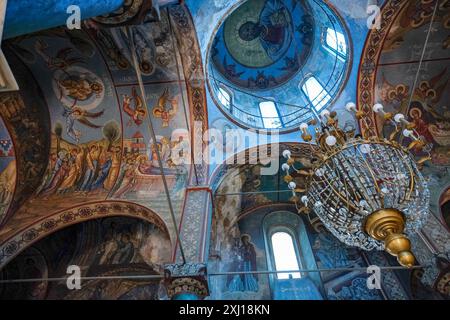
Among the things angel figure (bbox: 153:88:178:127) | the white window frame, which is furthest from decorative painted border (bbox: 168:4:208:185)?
the white window frame

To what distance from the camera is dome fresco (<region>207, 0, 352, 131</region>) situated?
362 inches

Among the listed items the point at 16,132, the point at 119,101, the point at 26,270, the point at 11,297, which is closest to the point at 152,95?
the point at 119,101

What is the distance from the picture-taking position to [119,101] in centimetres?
815

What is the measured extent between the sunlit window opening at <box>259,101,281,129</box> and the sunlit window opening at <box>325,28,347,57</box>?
2583 millimetres

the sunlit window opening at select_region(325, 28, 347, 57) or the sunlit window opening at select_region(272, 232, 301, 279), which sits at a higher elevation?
the sunlit window opening at select_region(325, 28, 347, 57)

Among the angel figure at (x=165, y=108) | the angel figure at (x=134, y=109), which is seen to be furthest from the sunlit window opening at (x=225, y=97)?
the angel figure at (x=134, y=109)

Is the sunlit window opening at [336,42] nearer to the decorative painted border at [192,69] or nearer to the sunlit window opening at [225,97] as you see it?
the sunlit window opening at [225,97]

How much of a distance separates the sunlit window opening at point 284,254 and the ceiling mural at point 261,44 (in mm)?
5516

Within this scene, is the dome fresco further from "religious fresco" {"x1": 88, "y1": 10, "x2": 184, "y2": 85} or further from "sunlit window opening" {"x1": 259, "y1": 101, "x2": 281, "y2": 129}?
"religious fresco" {"x1": 88, "y1": 10, "x2": 184, "y2": 85}

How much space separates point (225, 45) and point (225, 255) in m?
7.74

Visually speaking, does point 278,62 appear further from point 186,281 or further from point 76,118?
point 186,281

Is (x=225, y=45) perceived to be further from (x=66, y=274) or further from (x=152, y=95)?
(x=66, y=274)

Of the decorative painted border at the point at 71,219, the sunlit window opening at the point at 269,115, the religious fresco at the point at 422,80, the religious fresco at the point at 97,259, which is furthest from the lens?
the sunlit window opening at the point at 269,115

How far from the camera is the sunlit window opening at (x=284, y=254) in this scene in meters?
8.20
